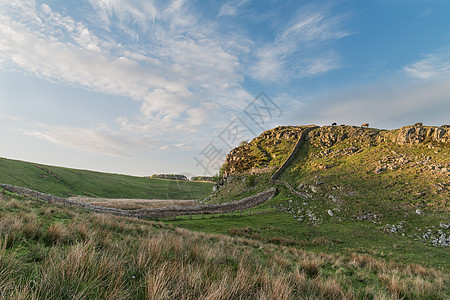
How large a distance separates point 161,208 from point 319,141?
45338mm

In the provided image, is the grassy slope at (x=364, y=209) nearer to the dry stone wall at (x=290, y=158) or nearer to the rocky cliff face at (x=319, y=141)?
the rocky cliff face at (x=319, y=141)

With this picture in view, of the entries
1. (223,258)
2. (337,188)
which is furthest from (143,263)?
(337,188)

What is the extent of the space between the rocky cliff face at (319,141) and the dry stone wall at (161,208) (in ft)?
45.1

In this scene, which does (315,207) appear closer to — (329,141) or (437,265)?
(437,265)

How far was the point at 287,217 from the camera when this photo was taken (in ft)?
93.3

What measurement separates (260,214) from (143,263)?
29.5 metres

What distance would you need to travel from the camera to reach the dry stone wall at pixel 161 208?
97.8ft

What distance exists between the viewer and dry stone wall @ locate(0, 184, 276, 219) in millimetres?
29812

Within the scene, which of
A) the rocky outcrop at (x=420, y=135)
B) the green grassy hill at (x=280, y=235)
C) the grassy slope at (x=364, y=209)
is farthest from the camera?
the rocky outcrop at (x=420, y=135)

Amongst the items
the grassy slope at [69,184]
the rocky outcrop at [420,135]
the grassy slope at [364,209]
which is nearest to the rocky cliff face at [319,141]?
→ the rocky outcrop at [420,135]

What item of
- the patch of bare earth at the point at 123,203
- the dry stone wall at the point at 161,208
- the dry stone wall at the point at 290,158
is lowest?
the patch of bare earth at the point at 123,203

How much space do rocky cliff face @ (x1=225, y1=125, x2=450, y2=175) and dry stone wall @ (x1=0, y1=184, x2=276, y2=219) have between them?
1375 cm

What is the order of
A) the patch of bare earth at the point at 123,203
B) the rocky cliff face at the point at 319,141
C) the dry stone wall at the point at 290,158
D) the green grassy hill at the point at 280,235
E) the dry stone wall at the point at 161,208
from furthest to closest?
1. the dry stone wall at the point at 290,158
2. the patch of bare earth at the point at 123,203
3. the rocky cliff face at the point at 319,141
4. the dry stone wall at the point at 161,208
5. the green grassy hill at the point at 280,235

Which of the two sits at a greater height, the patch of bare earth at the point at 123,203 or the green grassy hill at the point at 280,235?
the green grassy hill at the point at 280,235
